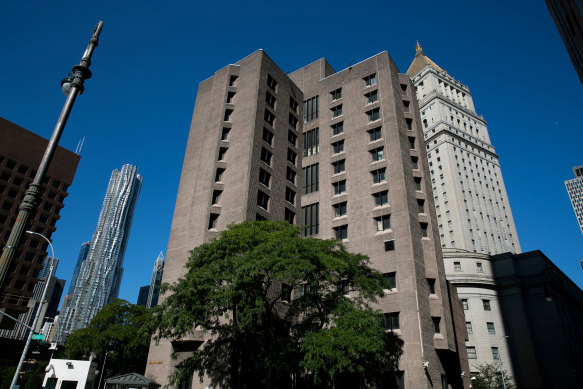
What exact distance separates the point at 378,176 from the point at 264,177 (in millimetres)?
14300

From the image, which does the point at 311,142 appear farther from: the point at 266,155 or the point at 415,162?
the point at 415,162

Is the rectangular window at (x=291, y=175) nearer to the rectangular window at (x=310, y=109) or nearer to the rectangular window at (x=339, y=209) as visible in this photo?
the rectangular window at (x=339, y=209)

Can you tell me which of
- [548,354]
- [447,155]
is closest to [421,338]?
[548,354]

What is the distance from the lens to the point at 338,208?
49.4 metres

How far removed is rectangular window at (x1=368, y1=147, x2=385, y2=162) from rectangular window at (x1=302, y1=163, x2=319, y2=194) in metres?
8.49

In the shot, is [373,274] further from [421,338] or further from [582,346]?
[582,346]

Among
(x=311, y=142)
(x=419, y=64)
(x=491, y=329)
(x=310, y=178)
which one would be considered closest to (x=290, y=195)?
(x=310, y=178)

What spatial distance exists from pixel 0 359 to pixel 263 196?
7654 cm

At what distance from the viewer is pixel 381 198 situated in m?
46.1

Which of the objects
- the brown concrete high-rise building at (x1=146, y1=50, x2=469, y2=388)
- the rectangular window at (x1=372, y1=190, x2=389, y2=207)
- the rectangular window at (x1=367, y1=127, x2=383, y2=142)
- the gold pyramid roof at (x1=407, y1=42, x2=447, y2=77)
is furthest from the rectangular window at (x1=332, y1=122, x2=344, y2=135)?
the gold pyramid roof at (x1=407, y1=42, x2=447, y2=77)

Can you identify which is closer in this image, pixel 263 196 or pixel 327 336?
pixel 327 336

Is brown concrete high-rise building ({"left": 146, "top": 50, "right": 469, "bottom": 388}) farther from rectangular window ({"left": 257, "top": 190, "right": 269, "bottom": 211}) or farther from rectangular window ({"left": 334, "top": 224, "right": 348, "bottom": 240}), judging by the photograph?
rectangular window ({"left": 257, "top": 190, "right": 269, "bottom": 211})

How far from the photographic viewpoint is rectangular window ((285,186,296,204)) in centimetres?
5175

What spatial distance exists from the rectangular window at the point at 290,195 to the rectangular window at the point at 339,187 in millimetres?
5778
